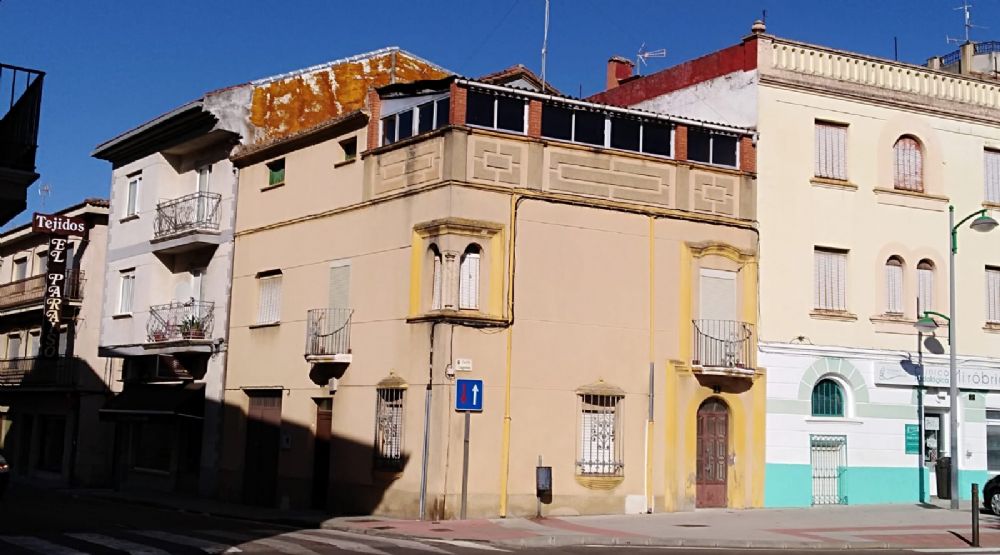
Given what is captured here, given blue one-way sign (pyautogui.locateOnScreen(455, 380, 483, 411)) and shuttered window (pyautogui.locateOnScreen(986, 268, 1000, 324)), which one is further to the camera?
shuttered window (pyautogui.locateOnScreen(986, 268, 1000, 324))

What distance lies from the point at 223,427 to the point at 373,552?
46.2 feet

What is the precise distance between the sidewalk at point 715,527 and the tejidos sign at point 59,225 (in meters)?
14.3

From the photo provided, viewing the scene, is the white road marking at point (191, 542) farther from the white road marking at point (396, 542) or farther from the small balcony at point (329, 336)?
the small balcony at point (329, 336)

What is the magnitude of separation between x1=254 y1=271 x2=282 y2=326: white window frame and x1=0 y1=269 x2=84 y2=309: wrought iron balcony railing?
10873 millimetres

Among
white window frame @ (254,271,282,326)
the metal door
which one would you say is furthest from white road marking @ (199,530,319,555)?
the metal door

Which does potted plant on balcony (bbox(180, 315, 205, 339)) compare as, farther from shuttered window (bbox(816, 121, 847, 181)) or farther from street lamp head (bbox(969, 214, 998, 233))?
street lamp head (bbox(969, 214, 998, 233))

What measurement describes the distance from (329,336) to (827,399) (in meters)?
11.2

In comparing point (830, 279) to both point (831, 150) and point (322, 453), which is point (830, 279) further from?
point (322, 453)

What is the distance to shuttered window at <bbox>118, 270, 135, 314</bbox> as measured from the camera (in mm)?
33938

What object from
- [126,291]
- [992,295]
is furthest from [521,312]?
[126,291]

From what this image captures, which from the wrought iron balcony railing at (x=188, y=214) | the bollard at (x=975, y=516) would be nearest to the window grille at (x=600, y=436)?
the bollard at (x=975, y=516)

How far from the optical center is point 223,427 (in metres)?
29.0

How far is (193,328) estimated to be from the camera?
30.1m

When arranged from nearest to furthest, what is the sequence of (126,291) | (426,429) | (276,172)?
1. (426,429)
2. (276,172)
3. (126,291)
